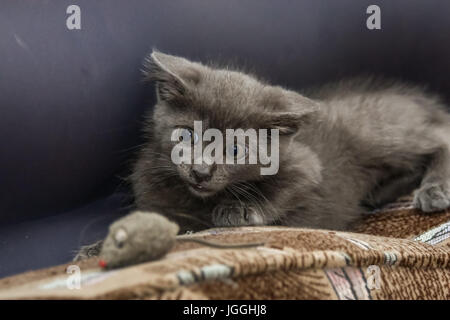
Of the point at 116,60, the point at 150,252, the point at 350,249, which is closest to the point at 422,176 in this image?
the point at 350,249

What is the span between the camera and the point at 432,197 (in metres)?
1.82

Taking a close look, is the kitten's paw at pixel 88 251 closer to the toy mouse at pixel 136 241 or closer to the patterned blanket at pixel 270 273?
the patterned blanket at pixel 270 273

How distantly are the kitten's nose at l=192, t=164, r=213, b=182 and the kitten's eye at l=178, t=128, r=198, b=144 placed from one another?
100 mm

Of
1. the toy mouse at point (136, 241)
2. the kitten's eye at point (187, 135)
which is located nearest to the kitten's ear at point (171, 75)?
the kitten's eye at point (187, 135)

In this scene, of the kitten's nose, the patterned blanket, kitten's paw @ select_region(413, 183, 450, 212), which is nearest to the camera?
the patterned blanket

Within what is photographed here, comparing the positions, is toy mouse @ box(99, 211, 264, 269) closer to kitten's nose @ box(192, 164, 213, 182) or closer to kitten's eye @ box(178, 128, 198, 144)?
kitten's nose @ box(192, 164, 213, 182)

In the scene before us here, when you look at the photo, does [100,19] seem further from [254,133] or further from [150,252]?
[150,252]

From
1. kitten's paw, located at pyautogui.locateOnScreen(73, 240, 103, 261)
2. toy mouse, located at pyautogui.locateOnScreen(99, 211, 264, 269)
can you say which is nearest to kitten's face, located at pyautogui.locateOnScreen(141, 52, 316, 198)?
kitten's paw, located at pyautogui.locateOnScreen(73, 240, 103, 261)

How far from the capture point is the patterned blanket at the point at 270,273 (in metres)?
0.94

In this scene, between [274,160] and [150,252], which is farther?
[274,160]

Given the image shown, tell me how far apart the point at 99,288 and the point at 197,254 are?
Answer: 207mm

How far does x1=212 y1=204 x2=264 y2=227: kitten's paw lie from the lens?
1.58 metres

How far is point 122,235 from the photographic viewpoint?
0.98 meters

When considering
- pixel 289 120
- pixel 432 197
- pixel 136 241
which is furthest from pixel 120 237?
pixel 432 197
